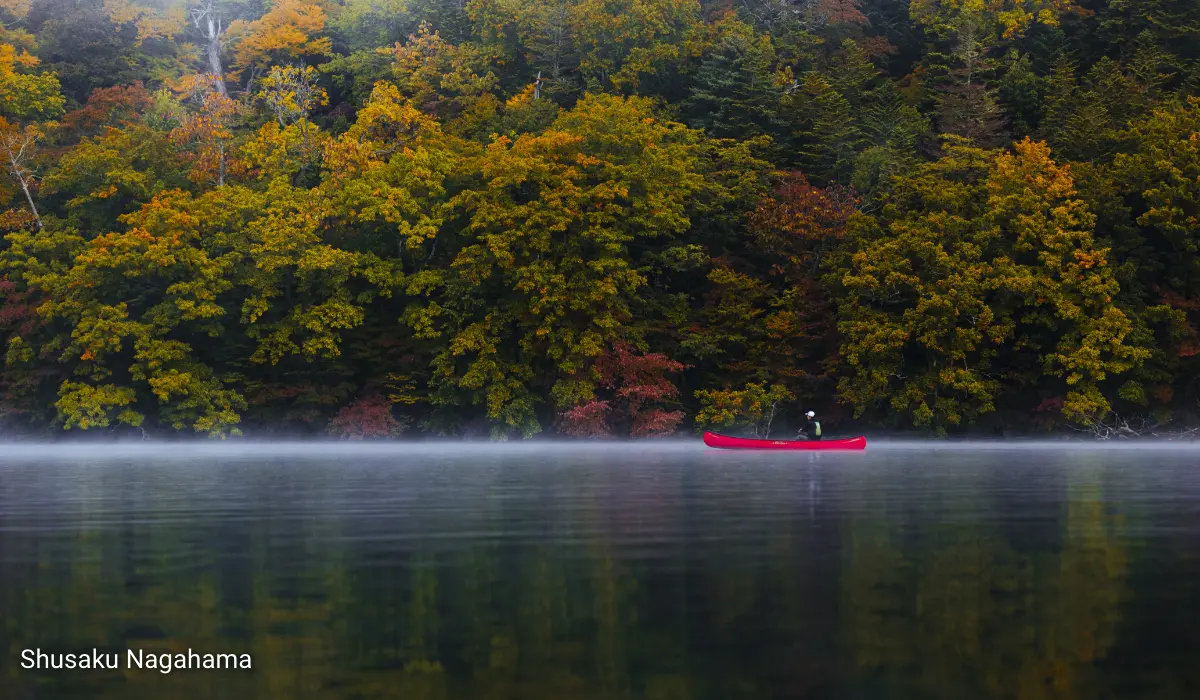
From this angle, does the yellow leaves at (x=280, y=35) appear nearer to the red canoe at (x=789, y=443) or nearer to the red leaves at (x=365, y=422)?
the red leaves at (x=365, y=422)

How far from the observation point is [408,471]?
28.0 m

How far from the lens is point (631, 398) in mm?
45312

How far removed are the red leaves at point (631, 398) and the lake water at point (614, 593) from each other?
2393 cm

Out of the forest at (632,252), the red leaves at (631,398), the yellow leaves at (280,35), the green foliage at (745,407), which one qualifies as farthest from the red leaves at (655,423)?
the yellow leaves at (280,35)

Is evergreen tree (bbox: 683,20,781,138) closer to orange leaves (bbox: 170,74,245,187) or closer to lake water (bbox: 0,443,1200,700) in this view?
orange leaves (bbox: 170,74,245,187)

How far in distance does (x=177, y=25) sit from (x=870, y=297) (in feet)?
122

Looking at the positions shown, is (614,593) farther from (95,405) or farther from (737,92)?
(737,92)

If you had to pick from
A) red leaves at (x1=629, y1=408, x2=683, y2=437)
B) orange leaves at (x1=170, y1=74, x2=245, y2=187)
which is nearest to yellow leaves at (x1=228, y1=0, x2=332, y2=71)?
orange leaves at (x1=170, y1=74, x2=245, y2=187)

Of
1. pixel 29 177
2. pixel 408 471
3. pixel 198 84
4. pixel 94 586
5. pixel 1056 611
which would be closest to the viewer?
pixel 1056 611

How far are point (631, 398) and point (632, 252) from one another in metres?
7.37

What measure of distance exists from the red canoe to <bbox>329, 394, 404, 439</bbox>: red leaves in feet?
45.0

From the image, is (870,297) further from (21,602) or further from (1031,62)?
(21,602)

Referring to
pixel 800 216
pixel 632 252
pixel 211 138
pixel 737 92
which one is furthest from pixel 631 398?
pixel 211 138

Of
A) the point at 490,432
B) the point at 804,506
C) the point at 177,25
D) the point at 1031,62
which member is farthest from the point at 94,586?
the point at 177,25
